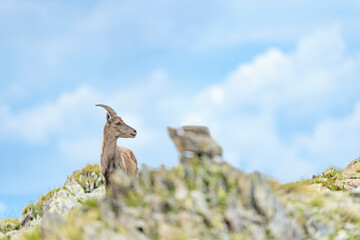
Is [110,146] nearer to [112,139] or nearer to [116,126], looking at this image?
[112,139]

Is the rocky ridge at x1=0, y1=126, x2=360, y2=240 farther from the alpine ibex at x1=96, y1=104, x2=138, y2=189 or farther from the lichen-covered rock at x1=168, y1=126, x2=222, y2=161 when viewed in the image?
the alpine ibex at x1=96, y1=104, x2=138, y2=189

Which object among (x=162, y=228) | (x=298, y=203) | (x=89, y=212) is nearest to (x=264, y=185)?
(x=298, y=203)

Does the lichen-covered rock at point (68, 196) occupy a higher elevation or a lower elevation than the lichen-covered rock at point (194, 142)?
higher

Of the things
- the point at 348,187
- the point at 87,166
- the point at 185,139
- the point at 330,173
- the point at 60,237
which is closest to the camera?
the point at 60,237

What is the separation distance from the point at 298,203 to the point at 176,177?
3.18m

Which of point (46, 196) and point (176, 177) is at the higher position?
point (46, 196)

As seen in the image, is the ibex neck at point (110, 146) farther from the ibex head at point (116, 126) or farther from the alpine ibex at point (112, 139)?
the ibex head at point (116, 126)

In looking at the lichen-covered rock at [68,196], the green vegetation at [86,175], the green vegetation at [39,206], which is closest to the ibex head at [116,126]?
the lichen-covered rock at [68,196]

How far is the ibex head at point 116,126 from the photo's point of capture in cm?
1814

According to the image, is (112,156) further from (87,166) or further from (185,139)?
(87,166)

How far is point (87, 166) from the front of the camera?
2733 centimetres

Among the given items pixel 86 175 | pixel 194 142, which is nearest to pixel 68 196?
pixel 86 175

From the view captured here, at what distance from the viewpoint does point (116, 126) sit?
18.1 meters

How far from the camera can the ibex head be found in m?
18.1
